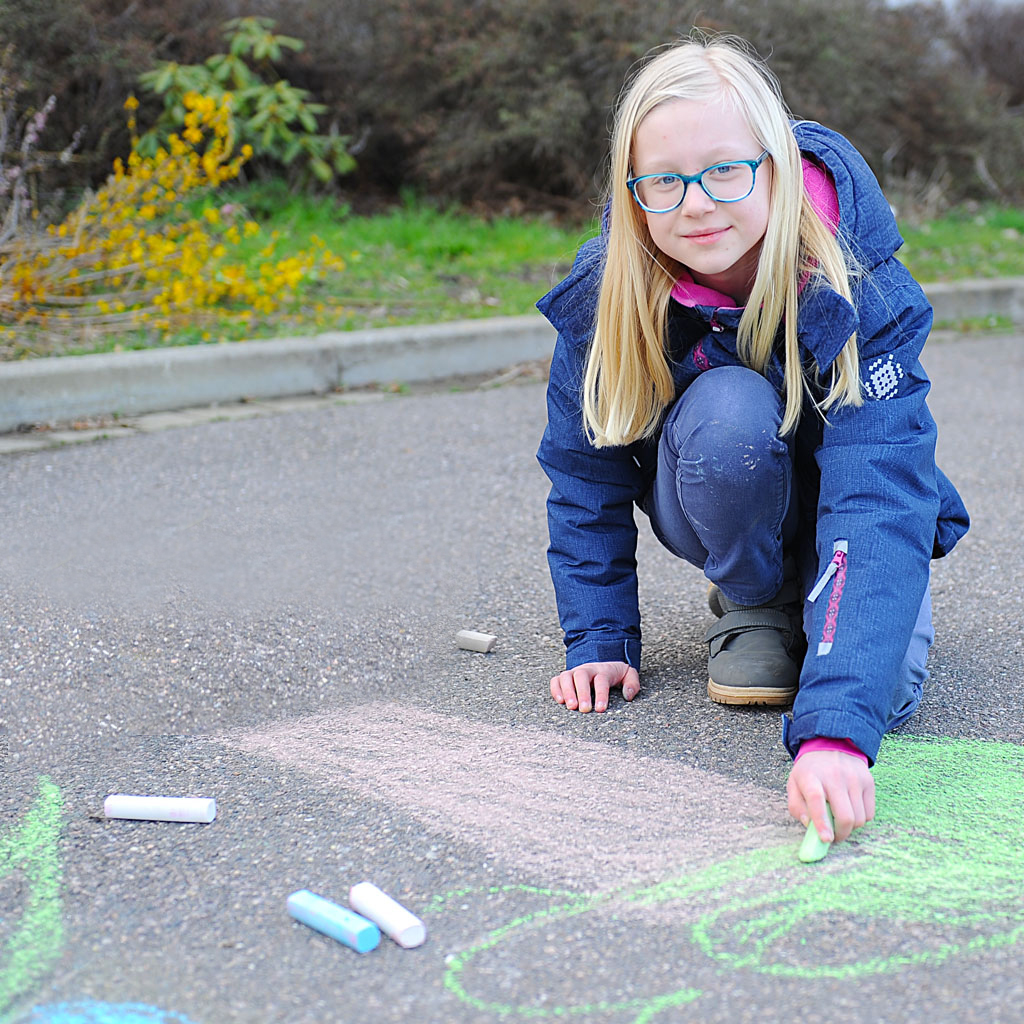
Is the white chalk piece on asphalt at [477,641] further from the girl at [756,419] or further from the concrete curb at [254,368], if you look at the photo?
the concrete curb at [254,368]

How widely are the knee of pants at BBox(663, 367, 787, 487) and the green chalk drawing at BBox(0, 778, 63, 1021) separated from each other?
1.12 meters

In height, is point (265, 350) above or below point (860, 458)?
below

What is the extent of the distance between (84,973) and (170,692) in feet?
2.98

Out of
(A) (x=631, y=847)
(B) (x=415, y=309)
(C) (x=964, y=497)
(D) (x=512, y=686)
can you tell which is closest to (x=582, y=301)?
(D) (x=512, y=686)

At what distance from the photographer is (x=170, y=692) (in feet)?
7.68

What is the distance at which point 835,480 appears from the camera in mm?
1869

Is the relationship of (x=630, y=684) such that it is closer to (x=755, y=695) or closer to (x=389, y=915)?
(x=755, y=695)

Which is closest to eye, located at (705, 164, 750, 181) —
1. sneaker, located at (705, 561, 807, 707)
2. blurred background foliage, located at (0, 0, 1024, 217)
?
sneaker, located at (705, 561, 807, 707)

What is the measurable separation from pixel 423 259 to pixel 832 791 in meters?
5.20

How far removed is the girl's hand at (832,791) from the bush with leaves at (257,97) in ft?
19.0

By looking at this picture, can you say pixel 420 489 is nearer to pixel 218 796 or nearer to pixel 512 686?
pixel 512 686

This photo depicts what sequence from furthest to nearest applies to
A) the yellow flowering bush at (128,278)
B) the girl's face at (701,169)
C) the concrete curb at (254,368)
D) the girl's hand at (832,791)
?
the yellow flowering bush at (128,278), the concrete curb at (254,368), the girl's face at (701,169), the girl's hand at (832,791)

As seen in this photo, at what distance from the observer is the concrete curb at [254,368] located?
13.4ft

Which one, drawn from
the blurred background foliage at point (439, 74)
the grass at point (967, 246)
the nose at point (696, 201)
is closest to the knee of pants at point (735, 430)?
the nose at point (696, 201)
